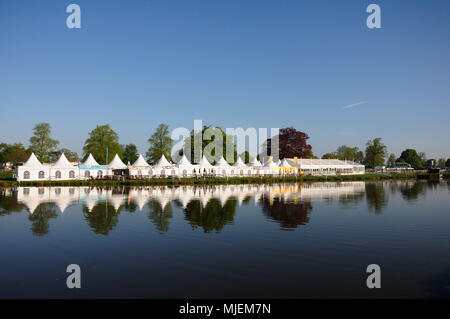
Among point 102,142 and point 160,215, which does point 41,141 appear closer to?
point 102,142

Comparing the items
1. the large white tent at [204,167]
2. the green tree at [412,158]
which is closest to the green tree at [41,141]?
the large white tent at [204,167]

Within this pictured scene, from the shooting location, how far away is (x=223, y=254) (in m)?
8.54

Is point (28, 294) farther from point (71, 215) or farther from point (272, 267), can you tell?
point (71, 215)

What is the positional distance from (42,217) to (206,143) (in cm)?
4393

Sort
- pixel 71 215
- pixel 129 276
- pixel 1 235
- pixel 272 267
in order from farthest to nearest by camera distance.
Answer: pixel 71 215 < pixel 1 235 < pixel 272 267 < pixel 129 276

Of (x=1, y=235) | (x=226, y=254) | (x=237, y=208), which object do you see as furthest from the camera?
(x=237, y=208)

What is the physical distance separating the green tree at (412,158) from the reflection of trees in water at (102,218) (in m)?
127

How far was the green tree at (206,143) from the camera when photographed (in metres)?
56.3

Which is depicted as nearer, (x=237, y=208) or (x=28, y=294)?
(x=28, y=294)

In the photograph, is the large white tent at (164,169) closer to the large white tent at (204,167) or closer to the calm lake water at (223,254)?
the large white tent at (204,167)
